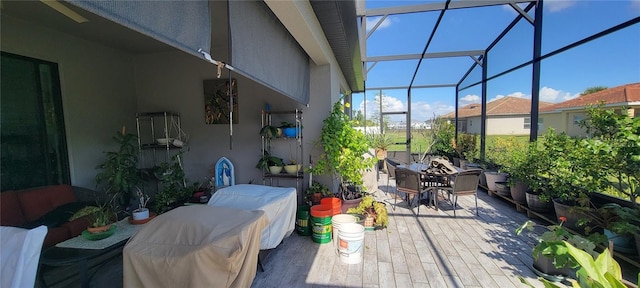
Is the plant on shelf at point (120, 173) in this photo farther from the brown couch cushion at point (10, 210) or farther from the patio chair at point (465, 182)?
the patio chair at point (465, 182)

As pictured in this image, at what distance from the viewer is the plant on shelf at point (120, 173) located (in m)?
3.36

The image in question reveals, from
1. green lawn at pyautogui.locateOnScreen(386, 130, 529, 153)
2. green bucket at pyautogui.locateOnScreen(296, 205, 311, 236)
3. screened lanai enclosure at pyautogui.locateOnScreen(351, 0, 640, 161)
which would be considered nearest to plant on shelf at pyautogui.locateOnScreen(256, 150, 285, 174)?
green bucket at pyautogui.locateOnScreen(296, 205, 311, 236)

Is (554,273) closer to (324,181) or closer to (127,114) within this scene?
(324,181)

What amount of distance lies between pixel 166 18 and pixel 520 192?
5.06 m

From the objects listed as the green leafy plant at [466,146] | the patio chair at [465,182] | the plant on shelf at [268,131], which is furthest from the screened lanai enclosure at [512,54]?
the plant on shelf at [268,131]

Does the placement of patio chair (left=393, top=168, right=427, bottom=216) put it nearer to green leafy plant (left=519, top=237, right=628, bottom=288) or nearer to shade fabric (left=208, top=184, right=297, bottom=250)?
shade fabric (left=208, top=184, right=297, bottom=250)

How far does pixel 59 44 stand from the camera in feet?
10.5

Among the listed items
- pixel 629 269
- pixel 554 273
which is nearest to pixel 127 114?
pixel 554 273

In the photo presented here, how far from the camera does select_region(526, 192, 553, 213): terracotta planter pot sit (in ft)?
11.6

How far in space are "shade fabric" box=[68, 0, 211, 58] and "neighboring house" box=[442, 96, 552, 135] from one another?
500cm

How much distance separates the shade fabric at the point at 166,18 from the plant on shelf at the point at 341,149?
2233mm

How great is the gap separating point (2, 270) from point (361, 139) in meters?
3.27

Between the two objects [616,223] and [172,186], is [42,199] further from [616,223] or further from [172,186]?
[616,223]

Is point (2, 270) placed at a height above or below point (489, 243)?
above
